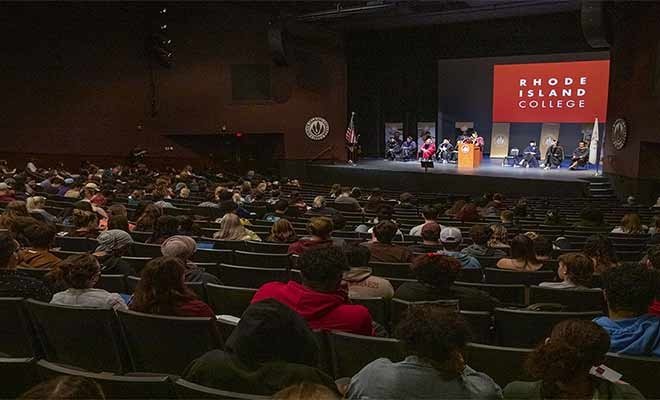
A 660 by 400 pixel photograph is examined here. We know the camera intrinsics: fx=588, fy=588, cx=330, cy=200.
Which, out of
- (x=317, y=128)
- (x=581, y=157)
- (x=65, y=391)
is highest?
(x=317, y=128)

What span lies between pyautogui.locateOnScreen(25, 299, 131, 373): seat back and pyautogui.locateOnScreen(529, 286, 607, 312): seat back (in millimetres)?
2736

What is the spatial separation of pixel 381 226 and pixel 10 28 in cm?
1700

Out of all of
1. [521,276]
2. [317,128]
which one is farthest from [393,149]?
[521,276]

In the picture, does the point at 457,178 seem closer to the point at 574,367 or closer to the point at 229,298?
Result: the point at 229,298

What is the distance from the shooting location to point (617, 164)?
602 inches

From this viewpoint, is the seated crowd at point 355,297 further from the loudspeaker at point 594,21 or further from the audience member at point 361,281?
the loudspeaker at point 594,21

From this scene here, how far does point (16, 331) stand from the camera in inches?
133

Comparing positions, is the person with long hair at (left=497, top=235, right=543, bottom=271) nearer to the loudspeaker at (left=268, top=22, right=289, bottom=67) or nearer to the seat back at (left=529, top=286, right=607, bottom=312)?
the seat back at (left=529, top=286, right=607, bottom=312)

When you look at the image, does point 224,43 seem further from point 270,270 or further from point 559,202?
point 270,270

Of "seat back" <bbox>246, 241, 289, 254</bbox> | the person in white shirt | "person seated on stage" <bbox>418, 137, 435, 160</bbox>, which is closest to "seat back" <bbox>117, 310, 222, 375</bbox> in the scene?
the person in white shirt

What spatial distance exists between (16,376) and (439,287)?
2.36 m

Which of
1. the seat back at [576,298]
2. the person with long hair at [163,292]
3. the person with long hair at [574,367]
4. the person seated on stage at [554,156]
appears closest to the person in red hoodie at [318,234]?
the seat back at [576,298]

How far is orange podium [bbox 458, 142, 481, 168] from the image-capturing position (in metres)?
18.6

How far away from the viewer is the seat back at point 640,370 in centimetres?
254
